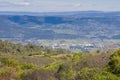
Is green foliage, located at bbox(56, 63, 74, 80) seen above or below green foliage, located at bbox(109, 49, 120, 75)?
below

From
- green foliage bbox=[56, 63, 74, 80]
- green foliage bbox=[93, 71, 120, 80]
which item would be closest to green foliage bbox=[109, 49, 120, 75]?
green foliage bbox=[93, 71, 120, 80]

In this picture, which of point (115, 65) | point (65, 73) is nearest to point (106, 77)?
point (115, 65)

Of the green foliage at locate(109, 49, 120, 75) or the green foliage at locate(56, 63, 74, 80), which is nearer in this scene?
the green foliage at locate(109, 49, 120, 75)

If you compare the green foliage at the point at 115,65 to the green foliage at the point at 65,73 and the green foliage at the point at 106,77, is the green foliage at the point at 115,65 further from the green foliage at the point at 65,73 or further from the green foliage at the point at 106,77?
the green foliage at the point at 65,73

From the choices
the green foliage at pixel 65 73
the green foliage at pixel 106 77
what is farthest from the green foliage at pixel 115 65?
the green foliage at pixel 65 73

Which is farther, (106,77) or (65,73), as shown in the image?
(65,73)

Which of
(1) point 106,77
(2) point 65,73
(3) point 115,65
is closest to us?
(1) point 106,77

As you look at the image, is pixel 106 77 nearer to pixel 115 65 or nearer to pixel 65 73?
pixel 115 65

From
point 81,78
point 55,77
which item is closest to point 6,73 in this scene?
point 55,77

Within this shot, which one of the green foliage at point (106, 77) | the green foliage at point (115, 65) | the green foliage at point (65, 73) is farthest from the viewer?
the green foliage at point (65, 73)

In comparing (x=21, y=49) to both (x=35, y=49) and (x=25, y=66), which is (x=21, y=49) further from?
(x=25, y=66)

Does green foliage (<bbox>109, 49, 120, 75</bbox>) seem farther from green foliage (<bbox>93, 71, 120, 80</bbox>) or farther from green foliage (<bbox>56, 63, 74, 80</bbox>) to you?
green foliage (<bbox>56, 63, 74, 80</bbox>)
